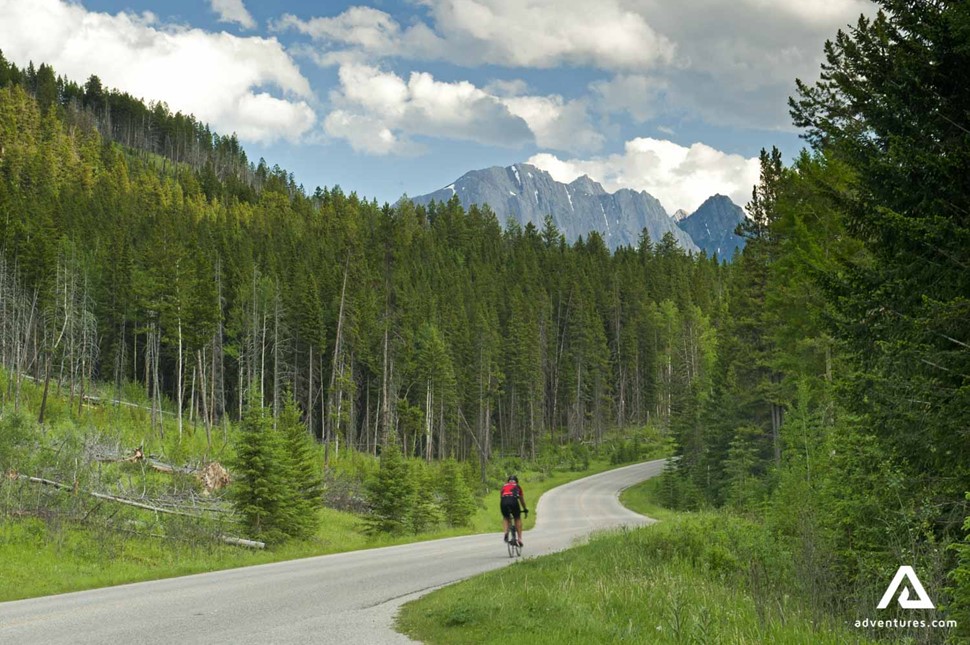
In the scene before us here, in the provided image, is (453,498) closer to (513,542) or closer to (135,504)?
(135,504)

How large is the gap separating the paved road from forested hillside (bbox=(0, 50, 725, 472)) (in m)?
21.6

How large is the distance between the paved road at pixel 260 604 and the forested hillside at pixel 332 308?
21.6 m

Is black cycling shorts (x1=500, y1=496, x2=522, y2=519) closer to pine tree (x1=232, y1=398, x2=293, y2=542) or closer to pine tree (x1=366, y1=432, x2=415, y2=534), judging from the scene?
pine tree (x1=232, y1=398, x2=293, y2=542)

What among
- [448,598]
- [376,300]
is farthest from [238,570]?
[376,300]

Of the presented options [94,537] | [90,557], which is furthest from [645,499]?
[90,557]

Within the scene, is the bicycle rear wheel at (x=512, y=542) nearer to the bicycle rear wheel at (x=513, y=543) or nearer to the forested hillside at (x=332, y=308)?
the bicycle rear wheel at (x=513, y=543)

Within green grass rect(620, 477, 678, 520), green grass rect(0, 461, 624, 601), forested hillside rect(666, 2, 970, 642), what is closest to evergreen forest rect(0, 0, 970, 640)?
forested hillside rect(666, 2, 970, 642)

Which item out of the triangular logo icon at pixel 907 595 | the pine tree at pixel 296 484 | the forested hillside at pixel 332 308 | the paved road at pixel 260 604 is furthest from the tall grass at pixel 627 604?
the forested hillside at pixel 332 308

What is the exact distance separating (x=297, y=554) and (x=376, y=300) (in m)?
50.3

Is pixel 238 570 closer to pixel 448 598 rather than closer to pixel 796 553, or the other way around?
pixel 448 598

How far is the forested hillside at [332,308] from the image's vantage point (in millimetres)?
55438

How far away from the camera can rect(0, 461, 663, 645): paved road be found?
8312mm

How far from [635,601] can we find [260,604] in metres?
5.43

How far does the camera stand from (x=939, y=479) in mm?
9508
